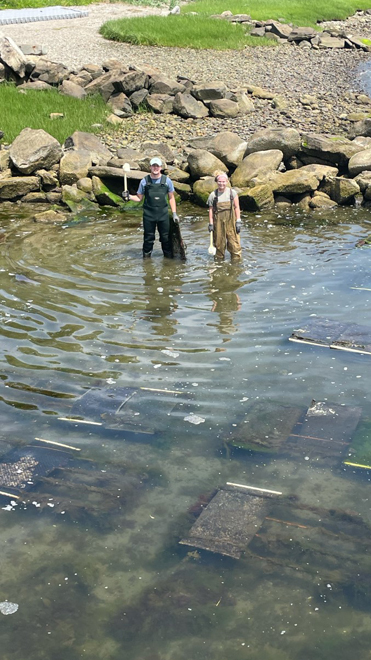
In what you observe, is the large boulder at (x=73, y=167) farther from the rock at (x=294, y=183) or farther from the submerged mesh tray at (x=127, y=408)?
the submerged mesh tray at (x=127, y=408)

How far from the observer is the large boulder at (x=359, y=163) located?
19.6 m

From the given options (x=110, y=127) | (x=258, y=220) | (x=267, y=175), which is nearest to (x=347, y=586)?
(x=258, y=220)

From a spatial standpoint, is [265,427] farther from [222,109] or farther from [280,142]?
[222,109]

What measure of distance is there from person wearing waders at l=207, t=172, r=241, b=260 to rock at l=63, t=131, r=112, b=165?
24.2 feet

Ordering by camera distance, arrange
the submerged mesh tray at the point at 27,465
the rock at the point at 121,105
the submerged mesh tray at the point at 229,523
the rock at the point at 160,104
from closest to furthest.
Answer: the submerged mesh tray at the point at 229,523 → the submerged mesh tray at the point at 27,465 → the rock at the point at 121,105 → the rock at the point at 160,104

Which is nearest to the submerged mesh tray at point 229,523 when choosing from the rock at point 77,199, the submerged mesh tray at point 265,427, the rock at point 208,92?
the submerged mesh tray at point 265,427

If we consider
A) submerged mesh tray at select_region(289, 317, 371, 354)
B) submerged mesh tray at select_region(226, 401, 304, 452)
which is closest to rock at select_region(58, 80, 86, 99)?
submerged mesh tray at select_region(289, 317, 371, 354)

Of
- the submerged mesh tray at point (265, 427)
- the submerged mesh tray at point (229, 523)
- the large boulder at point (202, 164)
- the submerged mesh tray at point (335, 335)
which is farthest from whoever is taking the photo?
the large boulder at point (202, 164)

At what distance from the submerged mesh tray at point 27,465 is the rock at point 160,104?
65.4ft

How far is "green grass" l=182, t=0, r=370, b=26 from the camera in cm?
4672

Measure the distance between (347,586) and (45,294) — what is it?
830 centimetres

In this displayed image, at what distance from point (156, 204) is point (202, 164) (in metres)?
5.73

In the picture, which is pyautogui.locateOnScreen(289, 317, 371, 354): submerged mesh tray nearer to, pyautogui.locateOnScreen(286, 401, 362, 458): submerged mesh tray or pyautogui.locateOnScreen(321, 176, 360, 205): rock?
pyautogui.locateOnScreen(286, 401, 362, 458): submerged mesh tray

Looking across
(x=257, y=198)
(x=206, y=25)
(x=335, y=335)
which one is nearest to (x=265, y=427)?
(x=335, y=335)
